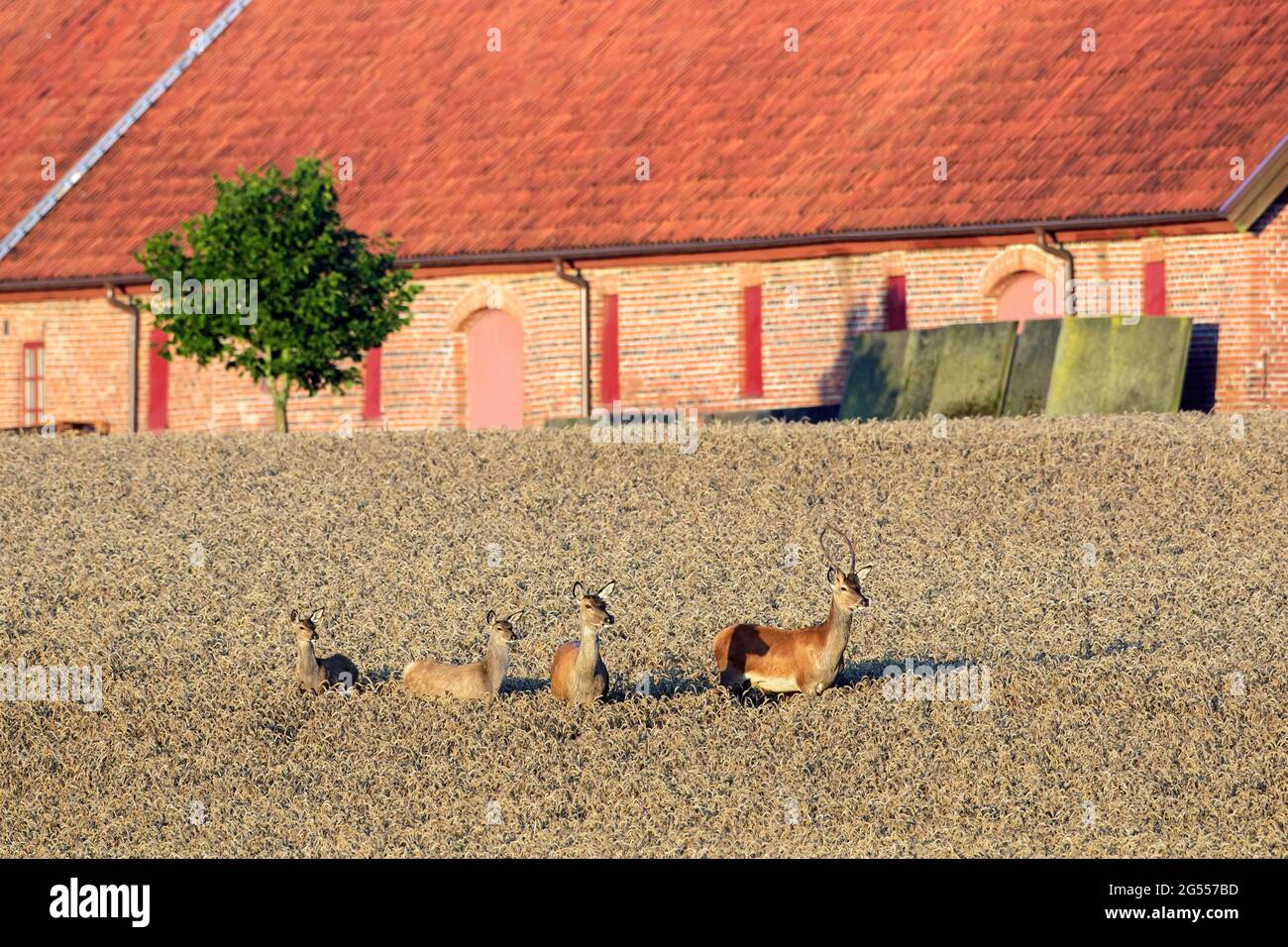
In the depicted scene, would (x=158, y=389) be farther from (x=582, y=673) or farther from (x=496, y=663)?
(x=582, y=673)

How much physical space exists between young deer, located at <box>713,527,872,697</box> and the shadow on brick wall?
53.0ft

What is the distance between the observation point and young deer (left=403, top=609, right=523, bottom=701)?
52.7 feet

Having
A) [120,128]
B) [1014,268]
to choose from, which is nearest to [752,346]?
[1014,268]

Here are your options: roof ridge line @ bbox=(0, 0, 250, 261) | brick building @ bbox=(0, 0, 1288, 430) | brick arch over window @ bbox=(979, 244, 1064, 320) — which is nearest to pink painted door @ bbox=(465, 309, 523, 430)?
brick building @ bbox=(0, 0, 1288, 430)

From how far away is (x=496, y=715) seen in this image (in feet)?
52.1

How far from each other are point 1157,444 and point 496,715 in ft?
34.6

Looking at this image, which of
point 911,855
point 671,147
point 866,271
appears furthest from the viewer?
point 671,147

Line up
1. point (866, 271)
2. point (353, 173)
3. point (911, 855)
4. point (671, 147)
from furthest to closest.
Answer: point (353, 173)
point (671, 147)
point (866, 271)
point (911, 855)

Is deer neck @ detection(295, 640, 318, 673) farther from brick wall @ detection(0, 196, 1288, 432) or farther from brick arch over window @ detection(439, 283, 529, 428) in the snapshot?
brick arch over window @ detection(439, 283, 529, 428)

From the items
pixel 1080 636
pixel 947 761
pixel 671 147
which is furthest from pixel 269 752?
pixel 671 147

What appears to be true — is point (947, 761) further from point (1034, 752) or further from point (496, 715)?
point (496, 715)

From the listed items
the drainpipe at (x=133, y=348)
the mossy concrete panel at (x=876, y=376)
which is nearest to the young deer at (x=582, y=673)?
the mossy concrete panel at (x=876, y=376)

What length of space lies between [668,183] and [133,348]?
32.3 ft

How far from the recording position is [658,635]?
18.2 metres
